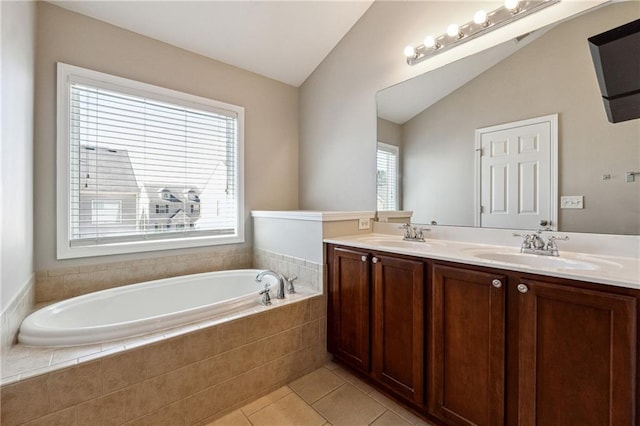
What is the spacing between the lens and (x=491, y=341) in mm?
1189

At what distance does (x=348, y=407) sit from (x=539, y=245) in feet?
4.52

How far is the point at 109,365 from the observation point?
1211 mm

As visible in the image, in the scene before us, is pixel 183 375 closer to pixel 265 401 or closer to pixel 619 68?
pixel 265 401

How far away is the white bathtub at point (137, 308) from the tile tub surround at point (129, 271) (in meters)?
0.16

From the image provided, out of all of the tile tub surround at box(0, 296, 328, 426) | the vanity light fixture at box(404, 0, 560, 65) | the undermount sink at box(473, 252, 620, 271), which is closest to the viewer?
the tile tub surround at box(0, 296, 328, 426)

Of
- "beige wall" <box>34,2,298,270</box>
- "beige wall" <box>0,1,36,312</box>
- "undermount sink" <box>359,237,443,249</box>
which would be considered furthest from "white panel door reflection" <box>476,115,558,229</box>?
"beige wall" <box>0,1,36,312</box>

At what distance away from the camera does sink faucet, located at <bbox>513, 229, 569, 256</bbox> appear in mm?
1403

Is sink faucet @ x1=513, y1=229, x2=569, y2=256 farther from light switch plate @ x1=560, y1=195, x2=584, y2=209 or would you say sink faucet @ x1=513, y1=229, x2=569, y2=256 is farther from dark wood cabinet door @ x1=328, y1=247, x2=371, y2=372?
dark wood cabinet door @ x1=328, y1=247, x2=371, y2=372

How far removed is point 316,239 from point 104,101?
73.5 inches

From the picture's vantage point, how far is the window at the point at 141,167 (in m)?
1.93

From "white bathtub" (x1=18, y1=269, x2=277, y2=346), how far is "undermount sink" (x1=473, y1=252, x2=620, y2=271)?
1398 millimetres

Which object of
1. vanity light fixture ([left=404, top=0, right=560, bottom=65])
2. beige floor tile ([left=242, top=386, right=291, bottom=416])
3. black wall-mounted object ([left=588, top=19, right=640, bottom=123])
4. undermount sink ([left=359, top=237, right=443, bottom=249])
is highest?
vanity light fixture ([left=404, top=0, right=560, bottom=65])

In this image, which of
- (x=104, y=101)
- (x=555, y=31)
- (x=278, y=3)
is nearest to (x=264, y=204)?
(x=104, y=101)

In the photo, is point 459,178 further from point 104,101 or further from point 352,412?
point 104,101
